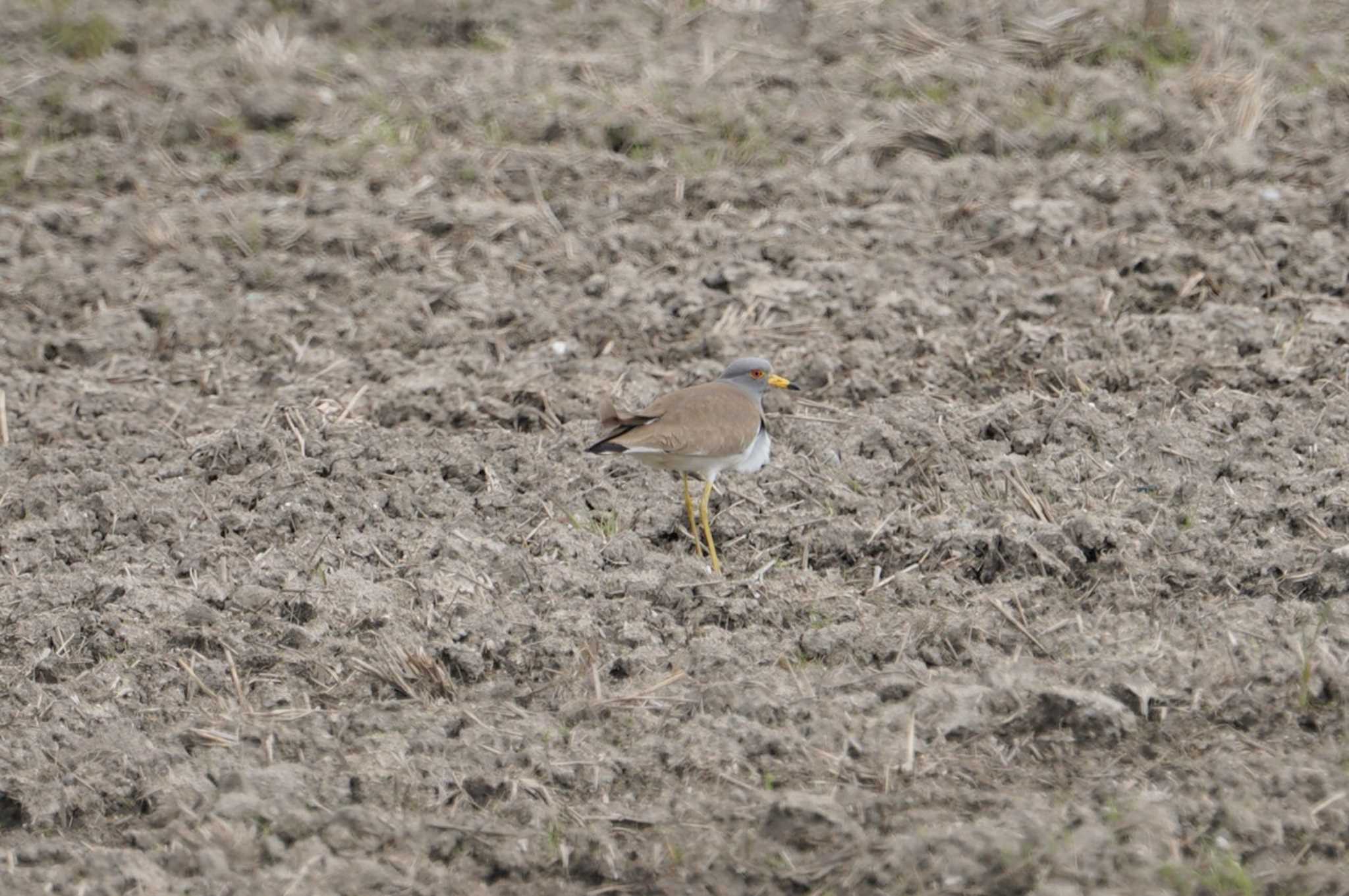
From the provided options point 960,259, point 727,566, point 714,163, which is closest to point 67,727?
point 727,566

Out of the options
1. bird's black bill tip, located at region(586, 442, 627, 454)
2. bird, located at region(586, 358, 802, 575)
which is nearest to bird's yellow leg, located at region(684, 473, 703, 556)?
bird, located at region(586, 358, 802, 575)

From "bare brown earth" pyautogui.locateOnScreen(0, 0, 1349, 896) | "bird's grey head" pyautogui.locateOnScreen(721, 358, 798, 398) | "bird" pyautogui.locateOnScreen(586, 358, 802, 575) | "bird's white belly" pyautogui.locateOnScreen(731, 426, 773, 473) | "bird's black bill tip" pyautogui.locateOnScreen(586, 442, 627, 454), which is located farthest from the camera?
"bird's grey head" pyautogui.locateOnScreen(721, 358, 798, 398)

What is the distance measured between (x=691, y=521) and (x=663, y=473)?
71 cm

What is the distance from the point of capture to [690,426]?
5824 mm

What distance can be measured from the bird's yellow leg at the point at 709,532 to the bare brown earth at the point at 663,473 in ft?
0.40

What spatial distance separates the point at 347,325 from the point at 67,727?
3385 mm

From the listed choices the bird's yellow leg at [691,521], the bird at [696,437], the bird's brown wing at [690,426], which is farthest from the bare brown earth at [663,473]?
the bird's brown wing at [690,426]

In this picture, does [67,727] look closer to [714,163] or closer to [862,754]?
[862,754]

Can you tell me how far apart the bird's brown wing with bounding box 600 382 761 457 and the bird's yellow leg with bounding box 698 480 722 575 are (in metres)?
0.15

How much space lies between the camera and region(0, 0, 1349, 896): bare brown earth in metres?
4.23

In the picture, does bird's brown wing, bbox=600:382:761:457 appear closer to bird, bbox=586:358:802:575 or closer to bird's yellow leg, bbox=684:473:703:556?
bird, bbox=586:358:802:575

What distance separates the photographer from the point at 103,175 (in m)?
9.41

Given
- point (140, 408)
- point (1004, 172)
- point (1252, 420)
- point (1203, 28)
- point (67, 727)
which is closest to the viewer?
point (67, 727)

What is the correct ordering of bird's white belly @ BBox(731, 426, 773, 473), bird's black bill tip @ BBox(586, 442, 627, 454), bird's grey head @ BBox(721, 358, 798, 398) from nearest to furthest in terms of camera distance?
1. bird's black bill tip @ BBox(586, 442, 627, 454)
2. bird's white belly @ BBox(731, 426, 773, 473)
3. bird's grey head @ BBox(721, 358, 798, 398)
